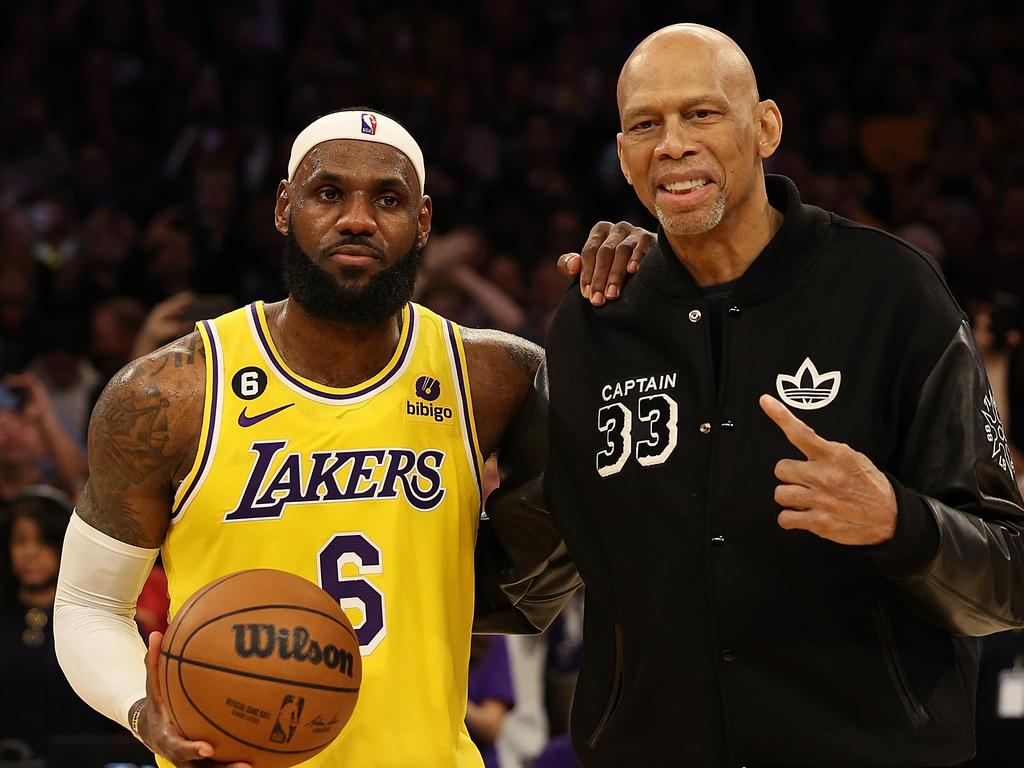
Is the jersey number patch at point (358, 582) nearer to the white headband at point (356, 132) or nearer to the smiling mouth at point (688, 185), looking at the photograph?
the white headband at point (356, 132)

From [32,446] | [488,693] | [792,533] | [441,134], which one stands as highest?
[441,134]

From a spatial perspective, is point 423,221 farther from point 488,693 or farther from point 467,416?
point 488,693

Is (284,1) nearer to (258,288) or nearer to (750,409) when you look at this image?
(258,288)

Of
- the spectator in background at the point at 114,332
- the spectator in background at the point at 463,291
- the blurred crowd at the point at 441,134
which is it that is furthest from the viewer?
the blurred crowd at the point at 441,134

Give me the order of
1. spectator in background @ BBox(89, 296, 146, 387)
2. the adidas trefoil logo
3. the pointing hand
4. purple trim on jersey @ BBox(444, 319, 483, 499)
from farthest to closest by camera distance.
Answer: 1. spectator in background @ BBox(89, 296, 146, 387)
2. purple trim on jersey @ BBox(444, 319, 483, 499)
3. the adidas trefoil logo
4. the pointing hand

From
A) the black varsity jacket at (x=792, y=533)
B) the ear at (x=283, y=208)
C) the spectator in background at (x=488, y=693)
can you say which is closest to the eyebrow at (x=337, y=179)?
the ear at (x=283, y=208)

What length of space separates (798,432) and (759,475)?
368mm

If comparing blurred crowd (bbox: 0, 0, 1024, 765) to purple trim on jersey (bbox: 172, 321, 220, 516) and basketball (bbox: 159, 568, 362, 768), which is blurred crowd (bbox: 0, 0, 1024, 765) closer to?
purple trim on jersey (bbox: 172, 321, 220, 516)

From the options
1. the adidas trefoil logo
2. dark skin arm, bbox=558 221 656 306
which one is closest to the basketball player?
dark skin arm, bbox=558 221 656 306

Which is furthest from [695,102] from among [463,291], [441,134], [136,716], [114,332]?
[441,134]

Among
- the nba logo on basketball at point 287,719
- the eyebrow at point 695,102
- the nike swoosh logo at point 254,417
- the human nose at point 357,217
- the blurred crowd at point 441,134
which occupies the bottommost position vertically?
the nba logo on basketball at point 287,719

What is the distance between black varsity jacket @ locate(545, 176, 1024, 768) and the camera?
3059 mm

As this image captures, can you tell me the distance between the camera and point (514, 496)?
12.3ft

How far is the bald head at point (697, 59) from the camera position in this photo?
3330 millimetres
